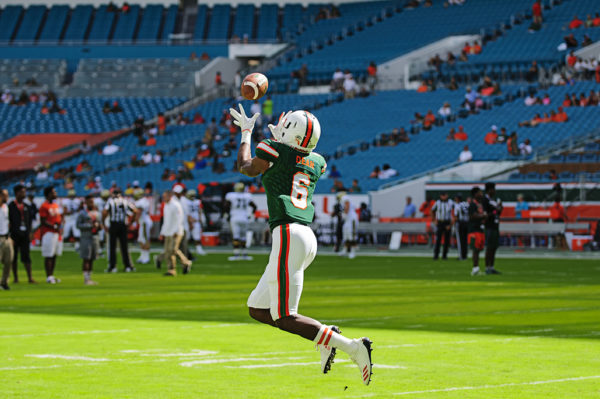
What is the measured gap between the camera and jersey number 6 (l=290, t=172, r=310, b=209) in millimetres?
9188

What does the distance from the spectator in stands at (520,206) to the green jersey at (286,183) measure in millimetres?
29170

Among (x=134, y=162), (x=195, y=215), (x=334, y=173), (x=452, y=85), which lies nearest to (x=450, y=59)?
(x=452, y=85)

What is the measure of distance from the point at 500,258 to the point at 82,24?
44.5 meters

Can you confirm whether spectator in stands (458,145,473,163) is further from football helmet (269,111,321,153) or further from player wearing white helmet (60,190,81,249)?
football helmet (269,111,321,153)

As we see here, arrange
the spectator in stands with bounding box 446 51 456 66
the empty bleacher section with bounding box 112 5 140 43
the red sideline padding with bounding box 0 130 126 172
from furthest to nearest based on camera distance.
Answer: the empty bleacher section with bounding box 112 5 140 43, the red sideline padding with bounding box 0 130 126 172, the spectator in stands with bounding box 446 51 456 66

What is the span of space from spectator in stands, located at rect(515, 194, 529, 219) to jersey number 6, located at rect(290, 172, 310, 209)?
29191 millimetres

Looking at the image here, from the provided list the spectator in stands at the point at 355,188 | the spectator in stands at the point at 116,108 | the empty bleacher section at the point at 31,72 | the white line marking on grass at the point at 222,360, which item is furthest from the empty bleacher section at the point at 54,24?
the white line marking on grass at the point at 222,360

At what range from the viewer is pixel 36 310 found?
56.7ft

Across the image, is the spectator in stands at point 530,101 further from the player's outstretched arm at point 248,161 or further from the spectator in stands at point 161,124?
the player's outstretched arm at point 248,161

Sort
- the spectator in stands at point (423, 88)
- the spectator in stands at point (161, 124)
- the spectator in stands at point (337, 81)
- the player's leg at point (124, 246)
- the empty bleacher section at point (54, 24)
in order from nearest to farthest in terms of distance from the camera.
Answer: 1. the player's leg at point (124, 246)
2. the spectator in stands at point (423, 88)
3. the spectator in stands at point (337, 81)
4. the spectator in stands at point (161, 124)
5. the empty bleacher section at point (54, 24)

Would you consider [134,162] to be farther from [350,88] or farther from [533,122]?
[533,122]

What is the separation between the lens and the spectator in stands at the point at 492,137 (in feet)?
143

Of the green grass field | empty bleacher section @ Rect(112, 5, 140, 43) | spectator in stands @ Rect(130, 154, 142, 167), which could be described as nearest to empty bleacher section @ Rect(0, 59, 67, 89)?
empty bleacher section @ Rect(112, 5, 140, 43)

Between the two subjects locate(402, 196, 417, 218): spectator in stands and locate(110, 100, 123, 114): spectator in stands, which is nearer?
locate(402, 196, 417, 218): spectator in stands
